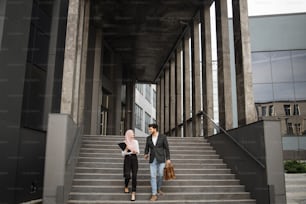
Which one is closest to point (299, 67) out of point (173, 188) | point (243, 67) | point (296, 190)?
point (243, 67)

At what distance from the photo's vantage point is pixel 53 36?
10.9 metres

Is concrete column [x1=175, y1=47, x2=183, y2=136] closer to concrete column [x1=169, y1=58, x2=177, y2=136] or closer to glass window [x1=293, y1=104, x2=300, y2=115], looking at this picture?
concrete column [x1=169, y1=58, x2=177, y2=136]

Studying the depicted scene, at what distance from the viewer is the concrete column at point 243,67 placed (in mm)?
8820

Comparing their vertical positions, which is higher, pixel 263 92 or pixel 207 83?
pixel 263 92

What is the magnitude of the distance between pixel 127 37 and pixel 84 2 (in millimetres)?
6813

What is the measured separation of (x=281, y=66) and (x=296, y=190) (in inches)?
613

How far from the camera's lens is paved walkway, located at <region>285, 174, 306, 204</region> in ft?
23.4

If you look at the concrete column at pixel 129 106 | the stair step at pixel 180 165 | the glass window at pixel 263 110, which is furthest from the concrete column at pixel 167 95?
the stair step at pixel 180 165

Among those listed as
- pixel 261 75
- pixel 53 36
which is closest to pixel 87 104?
pixel 53 36

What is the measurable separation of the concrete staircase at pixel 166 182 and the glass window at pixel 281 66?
1400cm

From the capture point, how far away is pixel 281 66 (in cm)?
2156

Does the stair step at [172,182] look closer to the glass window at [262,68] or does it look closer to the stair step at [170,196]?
the stair step at [170,196]

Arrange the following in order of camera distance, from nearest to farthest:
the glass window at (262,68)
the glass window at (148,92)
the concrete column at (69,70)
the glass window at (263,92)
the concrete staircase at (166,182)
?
1. the concrete staircase at (166,182)
2. the concrete column at (69,70)
3. the glass window at (263,92)
4. the glass window at (262,68)
5. the glass window at (148,92)

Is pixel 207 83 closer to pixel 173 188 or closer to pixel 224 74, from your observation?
pixel 224 74
